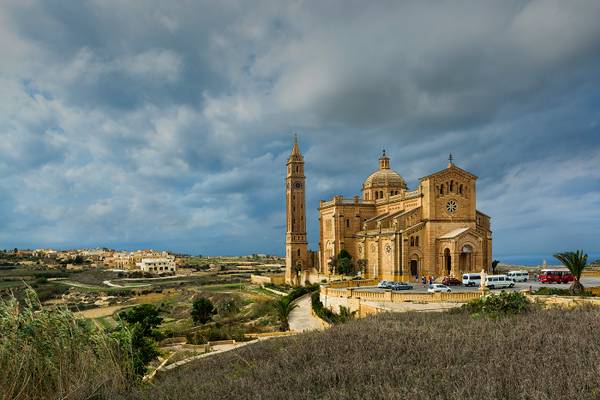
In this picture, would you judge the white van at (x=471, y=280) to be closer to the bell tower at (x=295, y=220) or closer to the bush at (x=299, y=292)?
the bush at (x=299, y=292)

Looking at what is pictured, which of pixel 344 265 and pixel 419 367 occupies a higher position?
pixel 419 367

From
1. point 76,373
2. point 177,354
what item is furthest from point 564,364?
point 177,354

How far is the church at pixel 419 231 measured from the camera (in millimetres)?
37125

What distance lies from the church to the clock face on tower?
93mm

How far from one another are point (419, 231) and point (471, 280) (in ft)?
23.6

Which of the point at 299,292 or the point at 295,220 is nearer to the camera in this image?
the point at 299,292

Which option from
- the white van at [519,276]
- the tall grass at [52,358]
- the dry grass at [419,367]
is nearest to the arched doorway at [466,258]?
the white van at [519,276]

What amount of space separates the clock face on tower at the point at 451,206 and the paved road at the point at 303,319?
15.5 metres

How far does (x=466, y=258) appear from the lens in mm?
36969

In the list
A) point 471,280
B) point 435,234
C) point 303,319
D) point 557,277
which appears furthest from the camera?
point 435,234

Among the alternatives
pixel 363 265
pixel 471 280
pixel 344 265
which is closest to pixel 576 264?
pixel 471 280

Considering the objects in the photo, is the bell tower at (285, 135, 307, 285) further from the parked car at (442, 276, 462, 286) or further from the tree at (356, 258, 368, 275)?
the parked car at (442, 276, 462, 286)

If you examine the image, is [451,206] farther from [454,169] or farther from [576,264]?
[576,264]

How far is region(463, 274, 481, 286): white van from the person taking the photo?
32469mm
